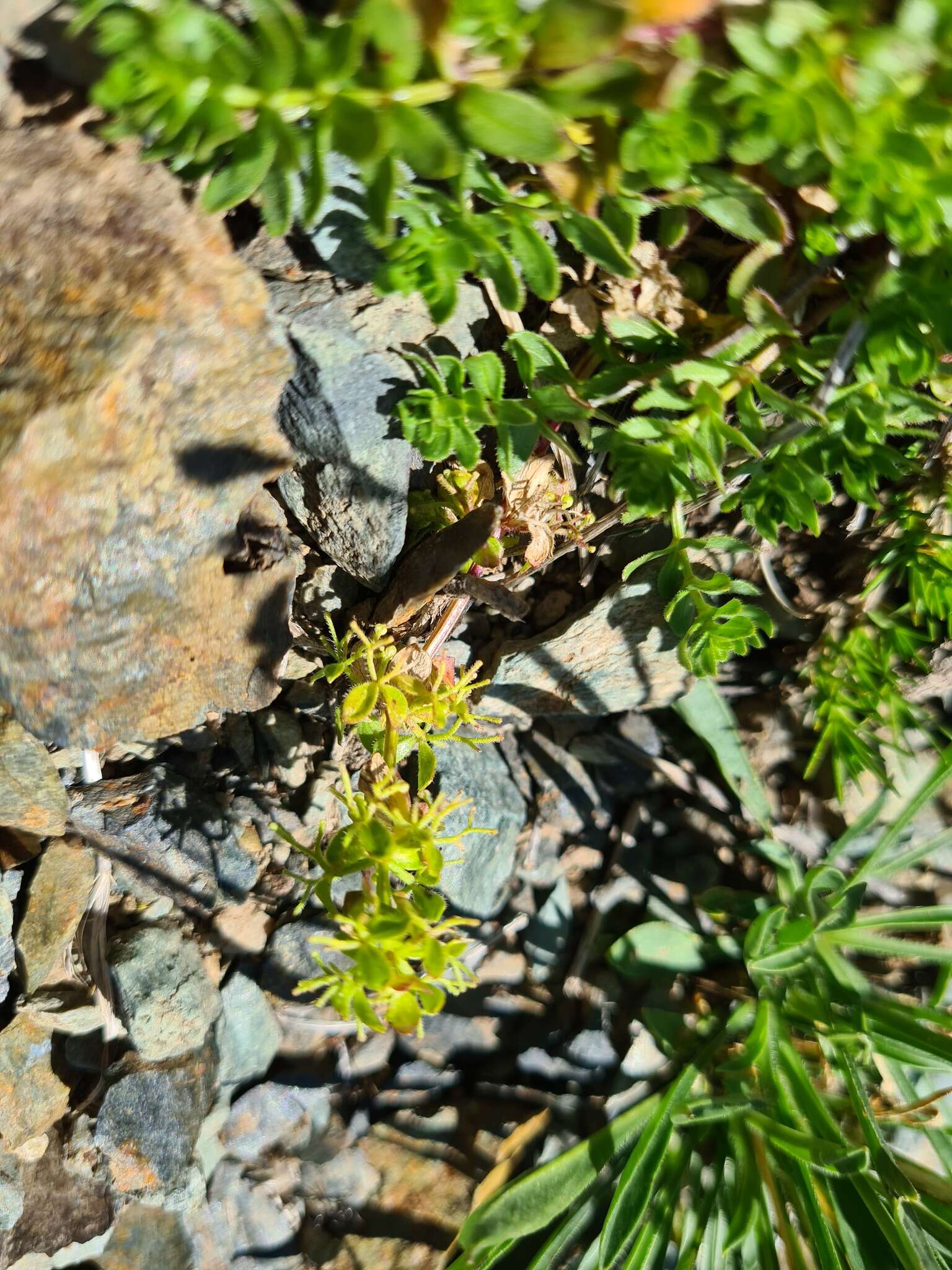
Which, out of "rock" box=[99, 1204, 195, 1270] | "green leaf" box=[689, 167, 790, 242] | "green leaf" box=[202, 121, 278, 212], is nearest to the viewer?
"green leaf" box=[202, 121, 278, 212]

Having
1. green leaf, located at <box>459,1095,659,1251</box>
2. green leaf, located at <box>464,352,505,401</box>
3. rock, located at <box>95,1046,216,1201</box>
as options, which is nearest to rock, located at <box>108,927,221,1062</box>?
rock, located at <box>95,1046,216,1201</box>

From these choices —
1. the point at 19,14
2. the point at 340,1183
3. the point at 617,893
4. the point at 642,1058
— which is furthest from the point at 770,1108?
the point at 19,14

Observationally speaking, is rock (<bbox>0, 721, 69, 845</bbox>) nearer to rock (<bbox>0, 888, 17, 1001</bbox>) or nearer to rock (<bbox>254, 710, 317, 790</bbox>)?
rock (<bbox>0, 888, 17, 1001</bbox>)

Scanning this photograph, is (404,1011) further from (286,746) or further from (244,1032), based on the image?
(244,1032)

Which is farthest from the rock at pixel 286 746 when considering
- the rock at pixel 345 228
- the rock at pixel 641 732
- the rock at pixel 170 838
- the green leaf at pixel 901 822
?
the green leaf at pixel 901 822

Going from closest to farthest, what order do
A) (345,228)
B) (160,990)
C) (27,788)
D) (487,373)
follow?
(345,228) → (487,373) → (27,788) → (160,990)

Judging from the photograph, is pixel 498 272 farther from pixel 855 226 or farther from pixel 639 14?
pixel 855 226

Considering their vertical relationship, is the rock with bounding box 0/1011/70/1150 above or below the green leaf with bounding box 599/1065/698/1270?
above

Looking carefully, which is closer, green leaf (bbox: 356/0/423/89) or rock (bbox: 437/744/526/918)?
green leaf (bbox: 356/0/423/89)
